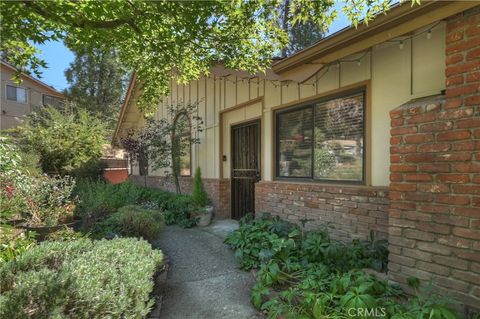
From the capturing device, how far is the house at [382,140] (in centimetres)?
268

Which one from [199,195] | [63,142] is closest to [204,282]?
[199,195]

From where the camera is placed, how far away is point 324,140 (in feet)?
16.3

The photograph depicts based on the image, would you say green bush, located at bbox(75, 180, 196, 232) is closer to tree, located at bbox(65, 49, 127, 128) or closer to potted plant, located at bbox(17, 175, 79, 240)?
potted plant, located at bbox(17, 175, 79, 240)

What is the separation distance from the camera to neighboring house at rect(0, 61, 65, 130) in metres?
22.7

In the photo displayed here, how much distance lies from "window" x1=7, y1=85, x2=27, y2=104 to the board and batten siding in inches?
862

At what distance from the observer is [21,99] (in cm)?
2419

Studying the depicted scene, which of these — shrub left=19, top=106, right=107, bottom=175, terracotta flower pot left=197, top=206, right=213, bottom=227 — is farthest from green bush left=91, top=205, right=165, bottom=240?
shrub left=19, top=106, right=107, bottom=175

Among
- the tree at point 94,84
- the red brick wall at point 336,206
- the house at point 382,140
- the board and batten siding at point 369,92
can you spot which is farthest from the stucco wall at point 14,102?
the red brick wall at point 336,206

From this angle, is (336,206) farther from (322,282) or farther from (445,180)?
(445,180)

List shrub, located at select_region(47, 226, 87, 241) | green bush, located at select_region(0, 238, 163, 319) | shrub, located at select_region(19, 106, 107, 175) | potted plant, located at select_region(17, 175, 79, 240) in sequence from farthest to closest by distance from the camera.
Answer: shrub, located at select_region(19, 106, 107, 175)
potted plant, located at select_region(17, 175, 79, 240)
shrub, located at select_region(47, 226, 87, 241)
green bush, located at select_region(0, 238, 163, 319)

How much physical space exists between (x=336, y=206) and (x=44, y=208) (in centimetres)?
455

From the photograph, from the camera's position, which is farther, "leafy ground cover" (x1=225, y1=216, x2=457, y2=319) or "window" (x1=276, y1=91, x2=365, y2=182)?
"window" (x1=276, y1=91, x2=365, y2=182)

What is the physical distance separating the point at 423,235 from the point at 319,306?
115 centimetres

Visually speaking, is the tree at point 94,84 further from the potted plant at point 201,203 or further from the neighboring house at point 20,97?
the potted plant at point 201,203
